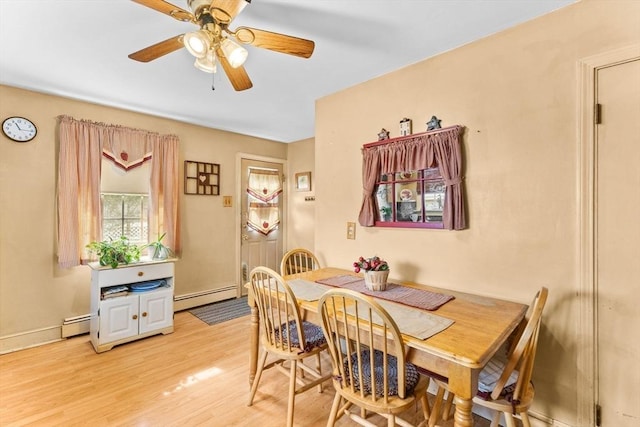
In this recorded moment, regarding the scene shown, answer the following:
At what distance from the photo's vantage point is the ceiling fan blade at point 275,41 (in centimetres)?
148

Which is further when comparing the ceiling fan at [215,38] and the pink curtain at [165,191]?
the pink curtain at [165,191]

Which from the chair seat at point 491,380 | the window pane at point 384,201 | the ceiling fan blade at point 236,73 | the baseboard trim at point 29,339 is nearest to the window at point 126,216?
the baseboard trim at point 29,339

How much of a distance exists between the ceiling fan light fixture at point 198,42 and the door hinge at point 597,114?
208 centimetres

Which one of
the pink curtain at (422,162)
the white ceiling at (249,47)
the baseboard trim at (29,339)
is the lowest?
the baseboard trim at (29,339)

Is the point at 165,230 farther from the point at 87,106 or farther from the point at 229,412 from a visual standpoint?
the point at 229,412

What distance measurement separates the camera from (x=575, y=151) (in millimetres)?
1603

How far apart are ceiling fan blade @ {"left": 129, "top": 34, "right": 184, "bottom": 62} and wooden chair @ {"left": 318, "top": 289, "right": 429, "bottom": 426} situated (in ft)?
5.14

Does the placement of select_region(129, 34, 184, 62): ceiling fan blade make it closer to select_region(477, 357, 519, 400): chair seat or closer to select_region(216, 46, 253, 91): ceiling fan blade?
select_region(216, 46, 253, 91): ceiling fan blade

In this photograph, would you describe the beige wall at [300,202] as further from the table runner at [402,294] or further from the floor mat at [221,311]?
the table runner at [402,294]

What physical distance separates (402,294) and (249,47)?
79.9 inches

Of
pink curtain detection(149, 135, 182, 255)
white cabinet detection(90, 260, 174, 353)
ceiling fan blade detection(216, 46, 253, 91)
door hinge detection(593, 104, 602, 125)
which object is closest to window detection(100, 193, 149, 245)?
pink curtain detection(149, 135, 182, 255)

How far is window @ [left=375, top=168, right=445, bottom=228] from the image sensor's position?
7.08 feet

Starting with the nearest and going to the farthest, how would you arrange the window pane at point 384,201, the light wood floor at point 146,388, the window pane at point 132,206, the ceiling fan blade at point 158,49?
the ceiling fan blade at point 158,49
the light wood floor at point 146,388
the window pane at point 384,201
the window pane at point 132,206

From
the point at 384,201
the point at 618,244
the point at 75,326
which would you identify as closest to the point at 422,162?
the point at 384,201
